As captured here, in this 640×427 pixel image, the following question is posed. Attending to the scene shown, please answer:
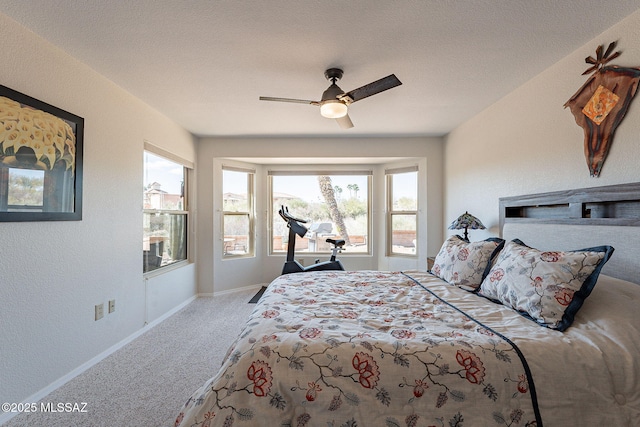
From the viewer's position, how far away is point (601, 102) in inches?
72.2

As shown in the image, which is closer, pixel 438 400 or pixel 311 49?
pixel 438 400

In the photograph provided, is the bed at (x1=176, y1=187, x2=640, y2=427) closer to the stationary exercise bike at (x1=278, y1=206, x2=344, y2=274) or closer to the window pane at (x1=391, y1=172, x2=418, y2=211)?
the stationary exercise bike at (x1=278, y1=206, x2=344, y2=274)

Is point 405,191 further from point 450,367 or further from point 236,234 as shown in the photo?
point 450,367

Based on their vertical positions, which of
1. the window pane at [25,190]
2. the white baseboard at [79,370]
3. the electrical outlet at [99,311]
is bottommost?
the white baseboard at [79,370]

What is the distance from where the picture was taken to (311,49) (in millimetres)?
2000

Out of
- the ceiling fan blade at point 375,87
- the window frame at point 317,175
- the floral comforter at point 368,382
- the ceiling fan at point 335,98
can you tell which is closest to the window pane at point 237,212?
the window frame at point 317,175

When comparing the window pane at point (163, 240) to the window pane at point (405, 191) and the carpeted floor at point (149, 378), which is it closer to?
the carpeted floor at point (149, 378)

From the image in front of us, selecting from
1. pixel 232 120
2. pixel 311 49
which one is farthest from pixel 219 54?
pixel 232 120

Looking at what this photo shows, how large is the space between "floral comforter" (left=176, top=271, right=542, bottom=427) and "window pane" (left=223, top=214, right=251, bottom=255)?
3.35 meters

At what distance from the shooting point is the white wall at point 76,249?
1.77 metres

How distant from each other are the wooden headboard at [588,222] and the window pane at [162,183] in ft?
12.3

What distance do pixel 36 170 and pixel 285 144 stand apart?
2798mm

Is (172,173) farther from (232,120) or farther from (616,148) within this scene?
(616,148)

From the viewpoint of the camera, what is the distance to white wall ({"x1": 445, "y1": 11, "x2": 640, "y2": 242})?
67.6 inches
